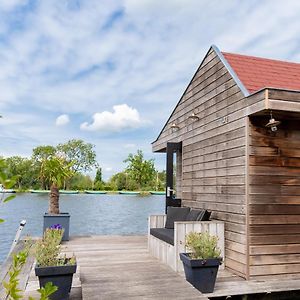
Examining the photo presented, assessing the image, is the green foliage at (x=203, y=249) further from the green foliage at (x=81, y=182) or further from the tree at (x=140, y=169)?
the green foliage at (x=81, y=182)

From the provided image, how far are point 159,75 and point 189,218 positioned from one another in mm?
5559

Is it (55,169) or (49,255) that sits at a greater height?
(55,169)

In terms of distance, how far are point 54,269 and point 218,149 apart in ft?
9.12

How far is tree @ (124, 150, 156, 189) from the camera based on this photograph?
132 ft

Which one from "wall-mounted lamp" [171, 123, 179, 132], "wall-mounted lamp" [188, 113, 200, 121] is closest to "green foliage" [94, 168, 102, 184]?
"wall-mounted lamp" [171, 123, 179, 132]

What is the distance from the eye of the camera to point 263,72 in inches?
198

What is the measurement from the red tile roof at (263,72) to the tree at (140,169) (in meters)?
34.8

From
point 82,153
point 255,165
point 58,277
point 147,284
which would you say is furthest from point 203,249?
point 82,153

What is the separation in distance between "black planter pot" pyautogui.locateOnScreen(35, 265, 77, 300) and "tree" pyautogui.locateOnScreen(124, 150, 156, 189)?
36.7m

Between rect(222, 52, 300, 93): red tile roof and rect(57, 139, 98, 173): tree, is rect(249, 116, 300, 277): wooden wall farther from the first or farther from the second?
rect(57, 139, 98, 173): tree

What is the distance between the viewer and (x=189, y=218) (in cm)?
505

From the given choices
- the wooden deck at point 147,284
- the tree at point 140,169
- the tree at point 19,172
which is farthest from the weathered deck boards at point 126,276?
the tree at point 140,169

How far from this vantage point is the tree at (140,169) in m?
40.2

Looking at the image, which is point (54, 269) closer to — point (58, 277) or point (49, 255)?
point (58, 277)
